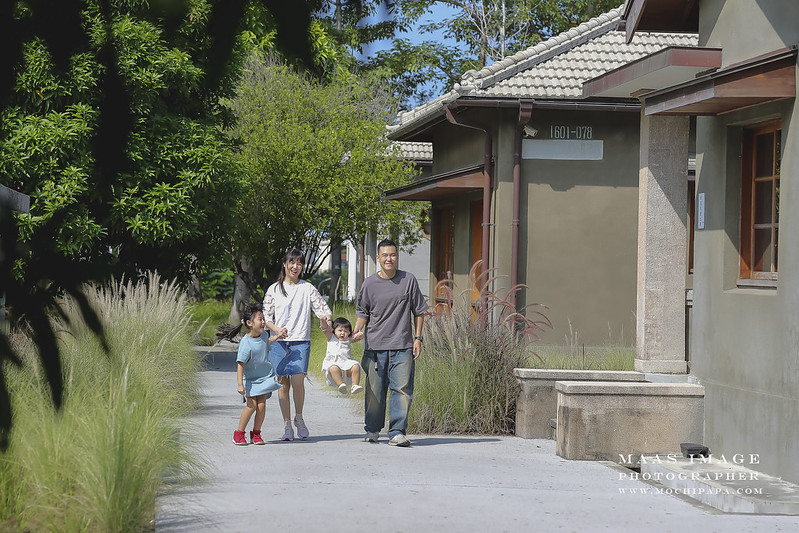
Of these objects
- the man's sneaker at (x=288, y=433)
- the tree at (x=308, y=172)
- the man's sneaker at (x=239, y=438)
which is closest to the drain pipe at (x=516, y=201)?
the man's sneaker at (x=288, y=433)

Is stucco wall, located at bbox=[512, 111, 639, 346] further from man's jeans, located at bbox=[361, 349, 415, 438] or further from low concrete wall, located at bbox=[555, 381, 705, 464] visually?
man's jeans, located at bbox=[361, 349, 415, 438]

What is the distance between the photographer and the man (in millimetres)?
9406

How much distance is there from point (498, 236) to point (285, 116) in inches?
372

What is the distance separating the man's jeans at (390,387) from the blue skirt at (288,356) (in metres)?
0.54

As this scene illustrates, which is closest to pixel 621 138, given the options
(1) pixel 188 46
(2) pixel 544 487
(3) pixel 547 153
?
(3) pixel 547 153

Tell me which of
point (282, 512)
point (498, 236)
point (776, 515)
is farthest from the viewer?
point (498, 236)

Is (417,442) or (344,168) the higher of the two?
(344,168)

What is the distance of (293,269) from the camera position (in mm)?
9727

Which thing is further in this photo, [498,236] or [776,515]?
[498,236]

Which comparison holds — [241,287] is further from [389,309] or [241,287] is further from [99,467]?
[99,467]

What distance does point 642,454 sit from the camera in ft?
30.3

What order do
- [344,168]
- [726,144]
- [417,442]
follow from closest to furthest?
[726,144]
[417,442]
[344,168]

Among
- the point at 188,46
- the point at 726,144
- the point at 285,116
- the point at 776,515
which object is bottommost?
the point at 776,515

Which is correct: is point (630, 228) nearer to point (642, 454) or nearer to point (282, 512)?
point (642, 454)
